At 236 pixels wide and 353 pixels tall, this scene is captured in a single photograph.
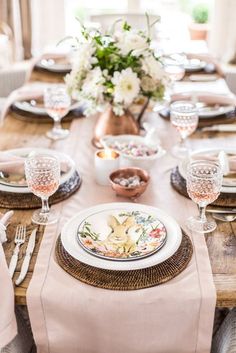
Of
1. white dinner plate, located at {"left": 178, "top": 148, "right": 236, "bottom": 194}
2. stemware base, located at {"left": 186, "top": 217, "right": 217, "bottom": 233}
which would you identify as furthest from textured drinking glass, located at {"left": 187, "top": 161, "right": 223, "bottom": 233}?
white dinner plate, located at {"left": 178, "top": 148, "right": 236, "bottom": 194}

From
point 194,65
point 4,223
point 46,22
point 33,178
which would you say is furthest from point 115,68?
point 46,22

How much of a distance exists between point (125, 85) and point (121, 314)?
79 centimetres

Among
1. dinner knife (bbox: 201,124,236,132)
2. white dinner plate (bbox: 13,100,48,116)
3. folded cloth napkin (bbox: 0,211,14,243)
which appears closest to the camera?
folded cloth napkin (bbox: 0,211,14,243)

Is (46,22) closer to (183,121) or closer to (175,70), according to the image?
(175,70)

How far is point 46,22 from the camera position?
4.31 meters

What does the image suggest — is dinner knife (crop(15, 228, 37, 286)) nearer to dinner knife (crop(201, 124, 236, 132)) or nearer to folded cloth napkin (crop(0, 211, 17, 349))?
folded cloth napkin (crop(0, 211, 17, 349))

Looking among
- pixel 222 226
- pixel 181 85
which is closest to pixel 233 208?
pixel 222 226

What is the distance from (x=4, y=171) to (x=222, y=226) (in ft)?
2.13

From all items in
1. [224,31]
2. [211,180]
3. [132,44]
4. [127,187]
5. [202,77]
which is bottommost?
[224,31]

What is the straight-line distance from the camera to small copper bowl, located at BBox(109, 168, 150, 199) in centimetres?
145

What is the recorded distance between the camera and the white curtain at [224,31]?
421 cm

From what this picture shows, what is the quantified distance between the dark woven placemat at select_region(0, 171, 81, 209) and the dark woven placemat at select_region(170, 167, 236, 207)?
0.97 ft

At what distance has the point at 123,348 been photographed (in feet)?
3.78

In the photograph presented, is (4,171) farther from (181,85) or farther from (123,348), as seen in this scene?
(181,85)
